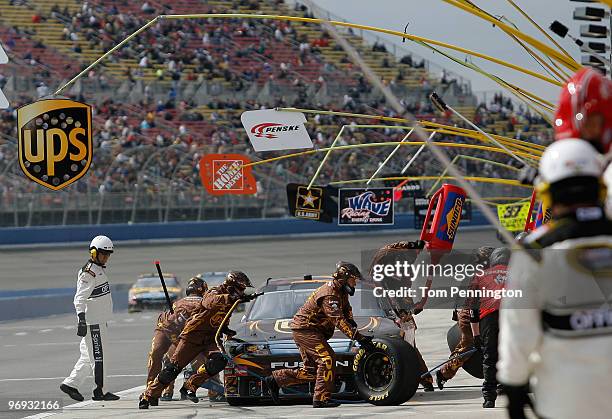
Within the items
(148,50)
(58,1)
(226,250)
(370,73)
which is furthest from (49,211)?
(370,73)

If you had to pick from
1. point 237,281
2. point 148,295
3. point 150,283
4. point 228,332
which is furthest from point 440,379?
point 150,283

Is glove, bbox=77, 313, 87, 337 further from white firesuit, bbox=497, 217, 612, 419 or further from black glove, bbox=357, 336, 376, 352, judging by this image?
white firesuit, bbox=497, 217, 612, 419

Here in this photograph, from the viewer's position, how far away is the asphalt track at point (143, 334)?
11.7 m

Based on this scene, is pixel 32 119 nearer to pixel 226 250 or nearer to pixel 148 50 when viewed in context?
pixel 226 250

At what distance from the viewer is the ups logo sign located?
42.9 ft

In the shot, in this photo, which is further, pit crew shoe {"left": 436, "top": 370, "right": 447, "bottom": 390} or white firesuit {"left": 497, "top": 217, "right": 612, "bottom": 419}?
pit crew shoe {"left": 436, "top": 370, "right": 447, "bottom": 390}

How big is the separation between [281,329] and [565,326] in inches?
350

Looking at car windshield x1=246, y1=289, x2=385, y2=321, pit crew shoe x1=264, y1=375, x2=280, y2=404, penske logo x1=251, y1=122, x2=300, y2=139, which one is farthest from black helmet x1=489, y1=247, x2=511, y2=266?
penske logo x1=251, y1=122, x2=300, y2=139

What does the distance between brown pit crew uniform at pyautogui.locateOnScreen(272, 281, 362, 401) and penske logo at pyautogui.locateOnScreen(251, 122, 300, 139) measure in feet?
17.8

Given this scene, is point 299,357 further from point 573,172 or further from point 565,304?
point 573,172

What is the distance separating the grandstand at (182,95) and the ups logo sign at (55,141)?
20.8m

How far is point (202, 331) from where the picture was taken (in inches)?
501

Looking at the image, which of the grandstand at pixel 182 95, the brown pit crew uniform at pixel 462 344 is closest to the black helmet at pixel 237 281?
the brown pit crew uniform at pixel 462 344

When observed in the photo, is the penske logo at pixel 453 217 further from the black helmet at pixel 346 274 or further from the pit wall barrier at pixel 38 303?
the pit wall barrier at pixel 38 303
